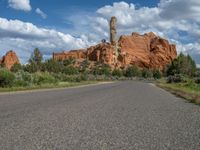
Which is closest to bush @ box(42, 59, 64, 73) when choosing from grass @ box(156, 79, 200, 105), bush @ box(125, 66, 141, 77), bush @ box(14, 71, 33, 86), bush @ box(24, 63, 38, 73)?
bush @ box(24, 63, 38, 73)

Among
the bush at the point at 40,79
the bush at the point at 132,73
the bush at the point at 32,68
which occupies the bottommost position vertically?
the bush at the point at 132,73

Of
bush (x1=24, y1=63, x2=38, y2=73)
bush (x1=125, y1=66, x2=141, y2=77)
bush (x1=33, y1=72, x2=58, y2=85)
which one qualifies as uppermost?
bush (x1=24, y1=63, x2=38, y2=73)

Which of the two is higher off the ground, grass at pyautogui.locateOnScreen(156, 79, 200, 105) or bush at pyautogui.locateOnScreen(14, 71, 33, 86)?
bush at pyautogui.locateOnScreen(14, 71, 33, 86)

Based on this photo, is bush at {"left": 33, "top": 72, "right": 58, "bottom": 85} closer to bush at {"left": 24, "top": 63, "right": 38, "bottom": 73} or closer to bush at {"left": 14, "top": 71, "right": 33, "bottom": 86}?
bush at {"left": 14, "top": 71, "right": 33, "bottom": 86}

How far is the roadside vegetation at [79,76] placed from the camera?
38625mm

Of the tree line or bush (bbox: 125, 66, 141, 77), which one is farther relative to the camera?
bush (bbox: 125, 66, 141, 77)

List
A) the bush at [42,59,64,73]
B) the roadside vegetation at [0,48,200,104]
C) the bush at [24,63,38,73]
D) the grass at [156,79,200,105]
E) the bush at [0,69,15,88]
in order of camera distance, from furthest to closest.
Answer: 1. the bush at [42,59,64,73]
2. the bush at [24,63,38,73]
3. the roadside vegetation at [0,48,200,104]
4. the bush at [0,69,15,88]
5. the grass at [156,79,200,105]

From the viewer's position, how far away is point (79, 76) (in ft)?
312

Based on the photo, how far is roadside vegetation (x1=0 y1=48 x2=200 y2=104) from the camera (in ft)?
127

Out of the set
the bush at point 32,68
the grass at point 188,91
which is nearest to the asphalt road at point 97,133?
the grass at point 188,91

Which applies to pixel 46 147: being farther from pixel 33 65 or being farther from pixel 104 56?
pixel 104 56

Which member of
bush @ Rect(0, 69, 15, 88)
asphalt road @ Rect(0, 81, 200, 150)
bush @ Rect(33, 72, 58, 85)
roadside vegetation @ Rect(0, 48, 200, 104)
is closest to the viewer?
asphalt road @ Rect(0, 81, 200, 150)

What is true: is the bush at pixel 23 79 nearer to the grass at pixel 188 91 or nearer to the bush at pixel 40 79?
the bush at pixel 40 79

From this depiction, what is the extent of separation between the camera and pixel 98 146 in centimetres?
714
